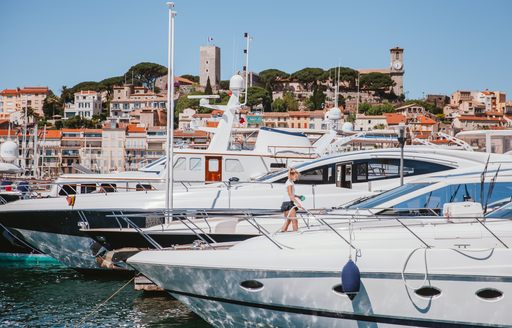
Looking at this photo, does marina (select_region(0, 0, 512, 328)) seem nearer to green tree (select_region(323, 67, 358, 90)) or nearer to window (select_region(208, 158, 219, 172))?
window (select_region(208, 158, 219, 172))

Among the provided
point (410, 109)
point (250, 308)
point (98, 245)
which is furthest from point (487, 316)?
point (410, 109)

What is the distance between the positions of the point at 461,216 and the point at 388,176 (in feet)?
21.5

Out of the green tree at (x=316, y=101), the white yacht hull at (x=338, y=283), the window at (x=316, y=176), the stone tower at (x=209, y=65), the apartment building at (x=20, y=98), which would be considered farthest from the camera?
the stone tower at (x=209, y=65)

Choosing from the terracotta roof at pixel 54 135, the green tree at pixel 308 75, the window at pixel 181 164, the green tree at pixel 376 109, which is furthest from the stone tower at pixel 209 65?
the window at pixel 181 164

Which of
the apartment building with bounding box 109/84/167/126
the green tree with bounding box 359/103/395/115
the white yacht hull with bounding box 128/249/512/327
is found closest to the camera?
the white yacht hull with bounding box 128/249/512/327

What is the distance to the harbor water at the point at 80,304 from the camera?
1192 cm

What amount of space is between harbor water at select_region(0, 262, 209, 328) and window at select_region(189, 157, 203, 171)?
3840mm

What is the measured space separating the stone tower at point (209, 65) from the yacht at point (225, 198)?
154 metres

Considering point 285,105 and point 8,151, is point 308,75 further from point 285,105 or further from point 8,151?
point 8,151

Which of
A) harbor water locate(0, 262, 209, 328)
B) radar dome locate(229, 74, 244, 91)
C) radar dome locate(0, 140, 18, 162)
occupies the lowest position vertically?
harbor water locate(0, 262, 209, 328)

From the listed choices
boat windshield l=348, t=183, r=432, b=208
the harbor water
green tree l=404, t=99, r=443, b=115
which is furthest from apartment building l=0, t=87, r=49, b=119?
boat windshield l=348, t=183, r=432, b=208

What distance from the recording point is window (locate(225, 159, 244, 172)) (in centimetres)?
1861

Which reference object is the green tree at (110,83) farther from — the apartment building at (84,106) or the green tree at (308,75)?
the green tree at (308,75)

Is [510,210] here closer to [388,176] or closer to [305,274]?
[305,274]
